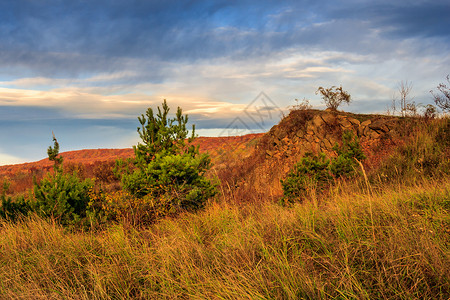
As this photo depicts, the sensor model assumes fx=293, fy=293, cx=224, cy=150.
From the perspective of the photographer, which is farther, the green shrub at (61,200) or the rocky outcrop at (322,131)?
the rocky outcrop at (322,131)

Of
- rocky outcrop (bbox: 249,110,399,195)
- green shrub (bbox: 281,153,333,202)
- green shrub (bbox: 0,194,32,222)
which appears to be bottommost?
green shrub (bbox: 0,194,32,222)

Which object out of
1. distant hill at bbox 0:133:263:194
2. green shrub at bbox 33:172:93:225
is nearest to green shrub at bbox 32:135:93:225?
Answer: green shrub at bbox 33:172:93:225

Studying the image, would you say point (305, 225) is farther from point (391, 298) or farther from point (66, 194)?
point (66, 194)

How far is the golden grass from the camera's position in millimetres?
2453

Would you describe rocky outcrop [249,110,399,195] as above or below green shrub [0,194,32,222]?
above

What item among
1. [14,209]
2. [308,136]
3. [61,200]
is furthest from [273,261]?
[308,136]

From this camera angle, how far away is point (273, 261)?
288 centimetres

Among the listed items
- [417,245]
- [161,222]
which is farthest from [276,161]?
[417,245]

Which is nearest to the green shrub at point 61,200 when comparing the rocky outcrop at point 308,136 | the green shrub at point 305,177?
the green shrub at point 305,177

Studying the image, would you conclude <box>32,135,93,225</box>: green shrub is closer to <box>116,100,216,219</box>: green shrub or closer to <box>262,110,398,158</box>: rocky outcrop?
<box>116,100,216,219</box>: green shrub

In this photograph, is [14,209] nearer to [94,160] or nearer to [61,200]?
[61,200]

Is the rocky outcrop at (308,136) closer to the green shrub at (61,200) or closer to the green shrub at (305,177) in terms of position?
the green shrub at (305,177)

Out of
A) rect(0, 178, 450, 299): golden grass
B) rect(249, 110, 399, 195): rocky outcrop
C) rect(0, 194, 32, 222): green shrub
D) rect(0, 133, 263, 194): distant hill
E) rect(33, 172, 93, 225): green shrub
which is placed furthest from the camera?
rect(0, 133, 263, 194): distant hill

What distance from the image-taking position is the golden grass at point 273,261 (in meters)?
2.45
